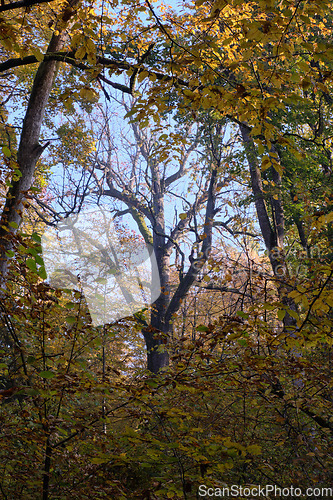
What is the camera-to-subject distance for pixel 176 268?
9836 millimetres

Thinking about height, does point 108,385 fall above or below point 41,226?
below

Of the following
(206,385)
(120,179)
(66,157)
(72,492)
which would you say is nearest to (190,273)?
(66,157)

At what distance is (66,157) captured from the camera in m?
9.24

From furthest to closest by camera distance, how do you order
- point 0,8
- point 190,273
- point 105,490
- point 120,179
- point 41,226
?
point 120,179 < point 41,226 < point 190,273 < point 0,8 < point 105,490

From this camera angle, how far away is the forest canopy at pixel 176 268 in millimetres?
2543

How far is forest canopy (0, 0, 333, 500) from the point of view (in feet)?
8.34

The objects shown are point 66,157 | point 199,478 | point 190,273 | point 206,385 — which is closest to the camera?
point 199,478

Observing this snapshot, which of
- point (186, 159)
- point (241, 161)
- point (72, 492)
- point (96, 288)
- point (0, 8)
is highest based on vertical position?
point (186, 159)

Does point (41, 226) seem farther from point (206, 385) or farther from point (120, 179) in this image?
point (206, 385)

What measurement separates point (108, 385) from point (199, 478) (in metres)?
0.84

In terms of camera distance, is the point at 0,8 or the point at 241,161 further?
the point at 241,161

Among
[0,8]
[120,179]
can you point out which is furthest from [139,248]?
[0,8]

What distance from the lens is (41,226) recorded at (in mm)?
11383

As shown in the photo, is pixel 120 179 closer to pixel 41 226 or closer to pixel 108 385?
pixel 41 226
